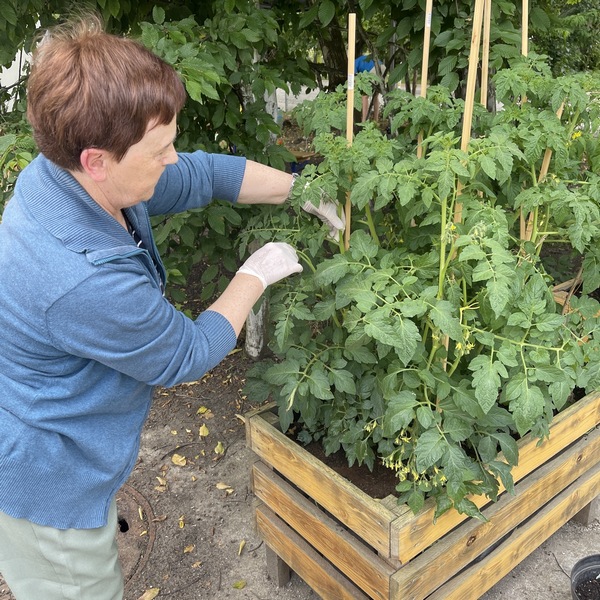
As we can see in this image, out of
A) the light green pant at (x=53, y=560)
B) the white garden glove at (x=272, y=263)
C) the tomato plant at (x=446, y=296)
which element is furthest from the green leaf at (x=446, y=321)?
the light green pant at (x=53, y=560)

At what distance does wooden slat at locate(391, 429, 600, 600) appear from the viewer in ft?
5.62

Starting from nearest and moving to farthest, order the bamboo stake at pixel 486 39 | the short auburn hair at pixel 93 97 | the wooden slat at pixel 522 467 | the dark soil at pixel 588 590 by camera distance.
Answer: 1. the short auburn hair at pixel 93 97
2. the wooden slat at pixel 522 467
3. the bamboo stake at pixel 486 39
4. the dark soil at pixel 588 590

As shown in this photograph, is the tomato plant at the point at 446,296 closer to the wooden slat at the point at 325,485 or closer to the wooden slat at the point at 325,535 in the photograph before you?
the wooden slat at the point at 325,485

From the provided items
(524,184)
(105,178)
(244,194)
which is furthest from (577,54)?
(105,178)

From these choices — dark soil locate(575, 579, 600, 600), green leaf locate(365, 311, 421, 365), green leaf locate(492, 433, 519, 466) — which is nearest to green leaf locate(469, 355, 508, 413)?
green leaf locate(365, 311, 421, 365)

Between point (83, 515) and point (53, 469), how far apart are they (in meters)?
0.15

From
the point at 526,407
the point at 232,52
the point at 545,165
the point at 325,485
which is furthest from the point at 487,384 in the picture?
the point at 232,52

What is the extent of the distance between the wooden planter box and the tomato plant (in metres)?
0.11

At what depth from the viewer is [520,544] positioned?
207 cm

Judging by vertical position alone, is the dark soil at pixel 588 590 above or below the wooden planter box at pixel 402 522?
below

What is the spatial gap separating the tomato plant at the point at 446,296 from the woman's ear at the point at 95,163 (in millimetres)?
565

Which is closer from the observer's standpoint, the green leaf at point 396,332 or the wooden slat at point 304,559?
the green leaf at point 396,332

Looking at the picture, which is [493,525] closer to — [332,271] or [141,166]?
[332,271]

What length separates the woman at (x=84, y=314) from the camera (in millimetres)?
1224
